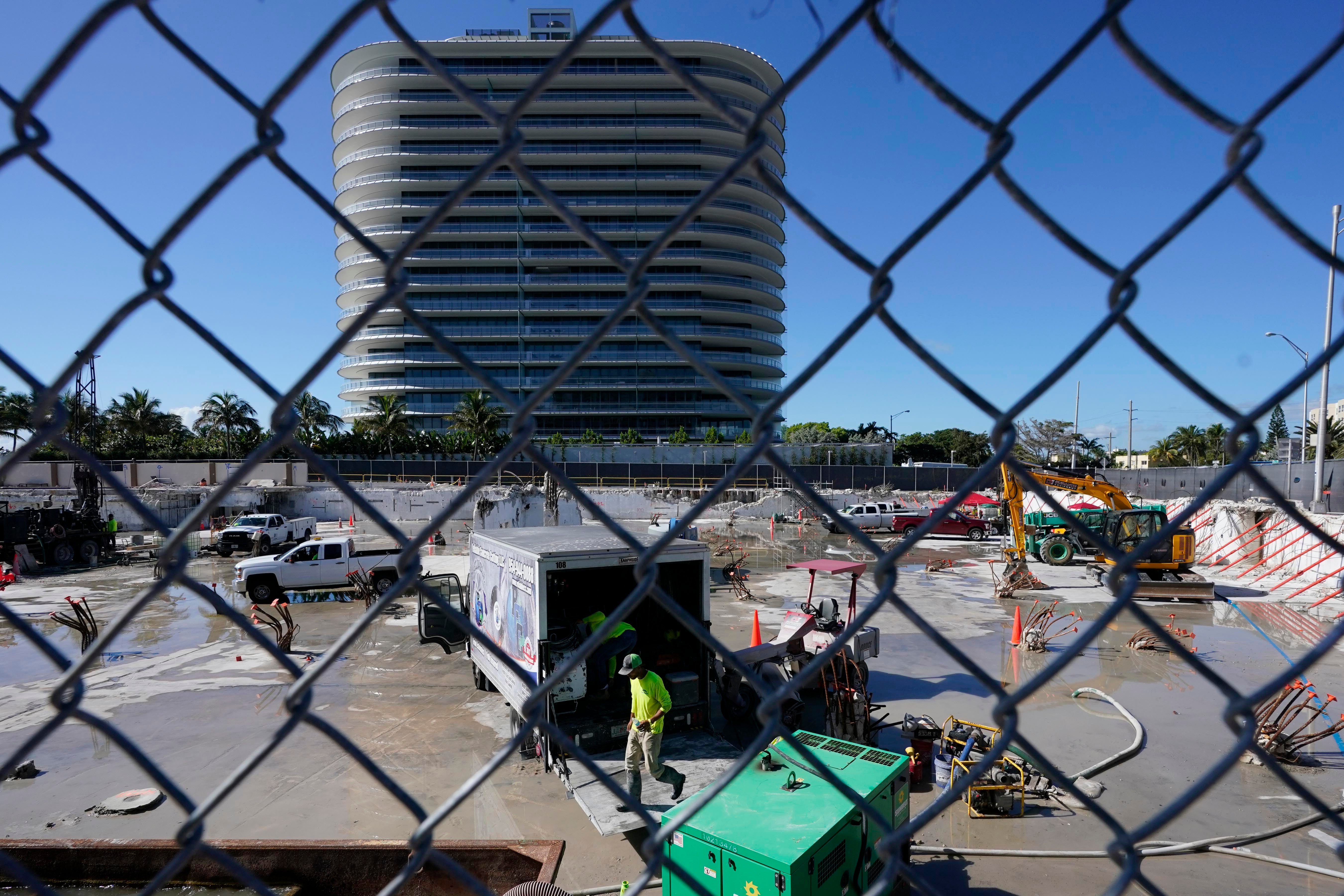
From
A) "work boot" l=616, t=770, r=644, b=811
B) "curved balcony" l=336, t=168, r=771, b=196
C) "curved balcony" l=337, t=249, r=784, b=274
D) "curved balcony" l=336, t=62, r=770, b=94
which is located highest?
"curved balcony" l=336, t=62, r=770, b=94

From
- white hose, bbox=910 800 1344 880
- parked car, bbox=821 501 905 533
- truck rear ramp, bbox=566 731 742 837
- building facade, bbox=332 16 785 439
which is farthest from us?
building facade, bbox=332 16 785 439

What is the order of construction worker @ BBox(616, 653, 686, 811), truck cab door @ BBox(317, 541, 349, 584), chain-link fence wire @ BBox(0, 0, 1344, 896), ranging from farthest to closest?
truck cab door @ BBox(317, 541, 349, 584)
construction worker @ BBox(616, 653, 686, 811)
chain-link fence wire @ BBox(0, 0, 1344, 896)

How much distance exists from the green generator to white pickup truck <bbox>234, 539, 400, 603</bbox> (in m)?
13.8

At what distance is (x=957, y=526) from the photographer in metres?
30.4

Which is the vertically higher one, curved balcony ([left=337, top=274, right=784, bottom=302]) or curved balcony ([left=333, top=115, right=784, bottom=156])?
curved balcony ([left=333, top=115, right=784, bottom=156])

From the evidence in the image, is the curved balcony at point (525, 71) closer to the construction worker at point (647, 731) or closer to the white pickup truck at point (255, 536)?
the white pickup truck at point (255, 536)

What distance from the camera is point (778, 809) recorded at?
478cm

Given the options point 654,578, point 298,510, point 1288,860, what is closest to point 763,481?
point 298,510

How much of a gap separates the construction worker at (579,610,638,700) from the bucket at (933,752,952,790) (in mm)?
3324

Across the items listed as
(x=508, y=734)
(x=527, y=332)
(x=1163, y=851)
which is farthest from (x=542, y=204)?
(x=1163, y=851)

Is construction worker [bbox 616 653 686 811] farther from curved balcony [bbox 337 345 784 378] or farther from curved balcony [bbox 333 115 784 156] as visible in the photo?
curved balcony [bbox 333 115 784 156]

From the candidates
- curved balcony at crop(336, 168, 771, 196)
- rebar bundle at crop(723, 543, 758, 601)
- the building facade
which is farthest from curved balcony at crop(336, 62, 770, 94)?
rebar bundle at crop(723, 543, 758, 601)

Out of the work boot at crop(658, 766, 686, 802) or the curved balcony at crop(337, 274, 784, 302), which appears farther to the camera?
the curved balcony at crop(337, 274, 784, 302)

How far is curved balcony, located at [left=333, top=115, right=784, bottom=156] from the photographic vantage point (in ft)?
247
